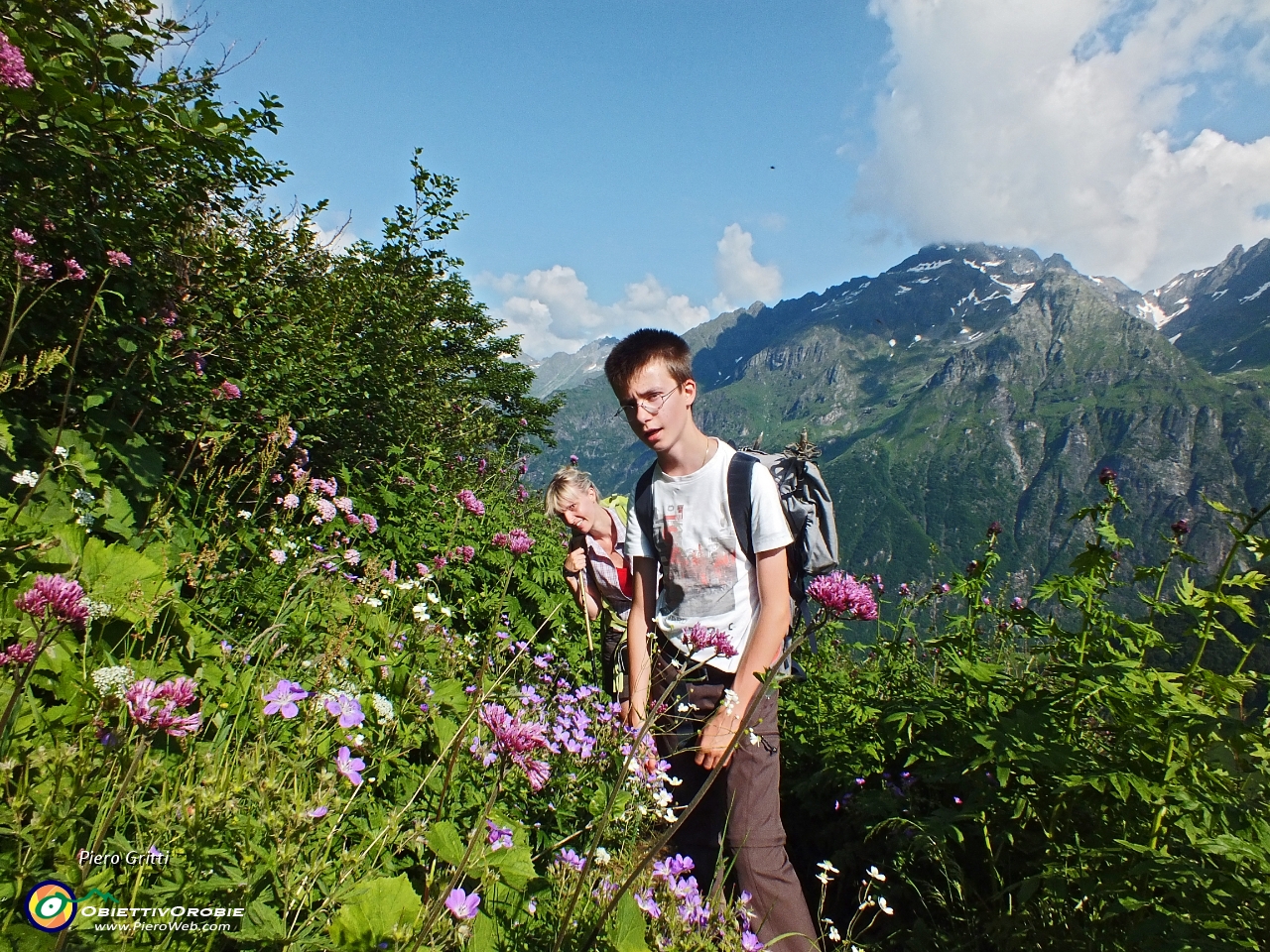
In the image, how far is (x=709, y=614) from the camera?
291cm

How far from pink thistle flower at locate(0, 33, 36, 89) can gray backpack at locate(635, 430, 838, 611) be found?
116 inches

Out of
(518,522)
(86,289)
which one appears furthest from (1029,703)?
(518,522)

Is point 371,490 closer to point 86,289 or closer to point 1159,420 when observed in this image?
point 86,289

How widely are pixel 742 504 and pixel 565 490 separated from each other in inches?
74.4

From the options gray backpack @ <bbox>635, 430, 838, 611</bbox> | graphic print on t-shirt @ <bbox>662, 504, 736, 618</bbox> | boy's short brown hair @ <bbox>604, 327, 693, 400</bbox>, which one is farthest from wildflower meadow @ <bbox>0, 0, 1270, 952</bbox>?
boy's short brown hair @ <bbox>604, 327, 693, 400</bbox>

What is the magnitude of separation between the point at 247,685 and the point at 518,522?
5.48 m

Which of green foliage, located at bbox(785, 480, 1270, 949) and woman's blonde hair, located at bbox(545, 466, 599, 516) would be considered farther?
woman's blonde hair, located at bbox(545, 466, 599, 516)

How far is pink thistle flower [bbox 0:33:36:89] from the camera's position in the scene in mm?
2135

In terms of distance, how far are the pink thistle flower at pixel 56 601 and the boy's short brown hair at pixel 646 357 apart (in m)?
2.21

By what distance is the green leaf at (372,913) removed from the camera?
4.59 feet

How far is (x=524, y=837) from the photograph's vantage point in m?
1.99

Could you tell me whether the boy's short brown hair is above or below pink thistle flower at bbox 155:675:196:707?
above

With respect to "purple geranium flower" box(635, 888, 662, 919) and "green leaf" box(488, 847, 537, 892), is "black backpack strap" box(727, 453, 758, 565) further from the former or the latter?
"green leaf" box(488, 847, 537, 892)

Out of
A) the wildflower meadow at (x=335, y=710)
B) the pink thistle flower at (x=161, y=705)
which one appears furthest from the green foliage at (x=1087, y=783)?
the pink thistle flower at (x=161, y=705)
